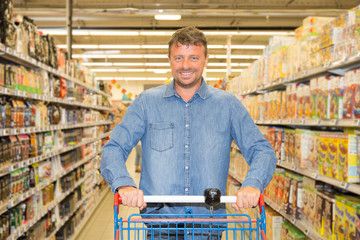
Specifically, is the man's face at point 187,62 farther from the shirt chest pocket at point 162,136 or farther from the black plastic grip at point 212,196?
the black plastic grip at point 212,196

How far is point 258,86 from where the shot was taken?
4.84m

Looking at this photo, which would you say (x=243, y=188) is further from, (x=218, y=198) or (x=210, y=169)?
(x=210, y=169)

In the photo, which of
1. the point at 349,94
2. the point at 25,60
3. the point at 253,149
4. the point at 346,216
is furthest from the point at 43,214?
the point at 349,94

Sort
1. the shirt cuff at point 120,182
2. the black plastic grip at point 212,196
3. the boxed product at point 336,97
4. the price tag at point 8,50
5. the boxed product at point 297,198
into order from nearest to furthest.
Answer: the black plastic grip at point 212,196, the shirt cuff at point 120,182, the boxed product at point 336,97, the price tag at point 8,50, the boxed product at point 297,198

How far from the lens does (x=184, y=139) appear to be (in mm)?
1861

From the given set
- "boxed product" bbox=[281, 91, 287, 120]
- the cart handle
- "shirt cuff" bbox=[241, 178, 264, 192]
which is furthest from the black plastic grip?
"boxed product" bbox=[281, 91, 287, 120]

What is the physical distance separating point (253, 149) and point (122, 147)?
2.16ft

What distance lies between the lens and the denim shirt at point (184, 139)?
1840 millimetres

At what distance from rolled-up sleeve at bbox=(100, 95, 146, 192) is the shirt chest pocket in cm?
8

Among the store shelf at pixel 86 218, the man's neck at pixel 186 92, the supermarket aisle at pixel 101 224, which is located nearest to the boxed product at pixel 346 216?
the man's neck at pixel 186 92

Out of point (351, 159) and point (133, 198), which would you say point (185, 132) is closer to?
point (133, 198)

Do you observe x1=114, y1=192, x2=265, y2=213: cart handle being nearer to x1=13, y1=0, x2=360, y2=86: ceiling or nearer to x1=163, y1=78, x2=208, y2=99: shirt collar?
x1=163, y1=78, x2=208, y2=99: shirt collar

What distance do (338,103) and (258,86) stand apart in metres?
2.24

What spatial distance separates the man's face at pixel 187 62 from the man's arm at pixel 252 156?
0.28m
